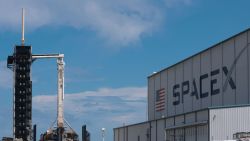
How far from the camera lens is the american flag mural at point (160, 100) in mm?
70062

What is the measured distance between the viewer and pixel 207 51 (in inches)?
2282

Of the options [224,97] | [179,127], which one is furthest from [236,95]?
[179,127]

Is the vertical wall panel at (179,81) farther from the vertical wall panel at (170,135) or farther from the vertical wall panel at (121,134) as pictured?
the vertical wall panel at (170,135)

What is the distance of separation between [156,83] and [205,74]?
1630cm

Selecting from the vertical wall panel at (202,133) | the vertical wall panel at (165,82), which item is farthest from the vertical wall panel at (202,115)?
the vertical wall panel at (165,82)

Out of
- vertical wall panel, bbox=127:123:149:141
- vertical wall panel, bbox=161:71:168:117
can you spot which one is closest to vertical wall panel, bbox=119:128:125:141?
vertical wall panel, bbox=127:123:149:141

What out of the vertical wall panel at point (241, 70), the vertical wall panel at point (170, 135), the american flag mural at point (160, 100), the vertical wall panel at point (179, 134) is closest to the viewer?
the vertical wall panel at point (179, 134)

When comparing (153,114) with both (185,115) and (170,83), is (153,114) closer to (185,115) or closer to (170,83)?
(170,83)

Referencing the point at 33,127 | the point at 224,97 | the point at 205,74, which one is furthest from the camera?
the point at 33,127

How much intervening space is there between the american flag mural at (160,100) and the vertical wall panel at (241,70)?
19.8 m

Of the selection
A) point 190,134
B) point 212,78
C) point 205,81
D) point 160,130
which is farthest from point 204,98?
point 190,134

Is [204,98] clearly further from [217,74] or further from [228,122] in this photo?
[228,122]

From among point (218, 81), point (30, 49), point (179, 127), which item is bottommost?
point (179, 127)

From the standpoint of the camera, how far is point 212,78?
184ft
